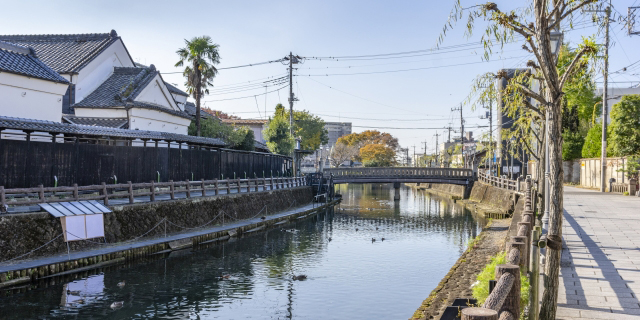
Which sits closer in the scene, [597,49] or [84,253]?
[597,49]

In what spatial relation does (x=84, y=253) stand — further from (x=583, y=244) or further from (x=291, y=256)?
(x=583, y=244)

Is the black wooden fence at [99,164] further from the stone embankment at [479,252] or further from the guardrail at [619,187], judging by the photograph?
the guardrail at [619,187]

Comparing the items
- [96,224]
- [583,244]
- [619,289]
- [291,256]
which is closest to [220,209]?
[291,256]

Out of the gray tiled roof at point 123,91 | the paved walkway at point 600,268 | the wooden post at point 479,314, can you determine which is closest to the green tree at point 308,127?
the gray tiled roof at point 123,91

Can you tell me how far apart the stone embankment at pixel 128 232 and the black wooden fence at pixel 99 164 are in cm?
281

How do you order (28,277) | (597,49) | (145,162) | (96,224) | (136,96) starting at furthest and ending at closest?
1. (136,96)
2. (145,162)
3. (96,224)
4. (28,277)
5. (597,49)

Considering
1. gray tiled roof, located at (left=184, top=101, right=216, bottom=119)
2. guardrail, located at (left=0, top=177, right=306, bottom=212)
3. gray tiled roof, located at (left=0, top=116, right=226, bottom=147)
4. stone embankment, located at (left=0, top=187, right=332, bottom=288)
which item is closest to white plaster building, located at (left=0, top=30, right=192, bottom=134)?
gray tiled roof, located at (left=0, top=116, right=226, bottom=147)

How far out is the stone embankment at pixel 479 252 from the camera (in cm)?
1297

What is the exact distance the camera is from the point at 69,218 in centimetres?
1755

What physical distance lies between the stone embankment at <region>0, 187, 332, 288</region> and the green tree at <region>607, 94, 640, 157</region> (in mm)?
27382

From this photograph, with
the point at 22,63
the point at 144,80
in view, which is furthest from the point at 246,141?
the point at 22,63

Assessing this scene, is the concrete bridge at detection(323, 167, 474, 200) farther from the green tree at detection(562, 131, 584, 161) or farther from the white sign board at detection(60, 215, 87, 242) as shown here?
the white sign board at detection(60, 215, 87, 242)

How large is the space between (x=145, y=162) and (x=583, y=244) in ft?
64.7

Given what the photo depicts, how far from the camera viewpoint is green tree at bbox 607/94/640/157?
41.1 metres
